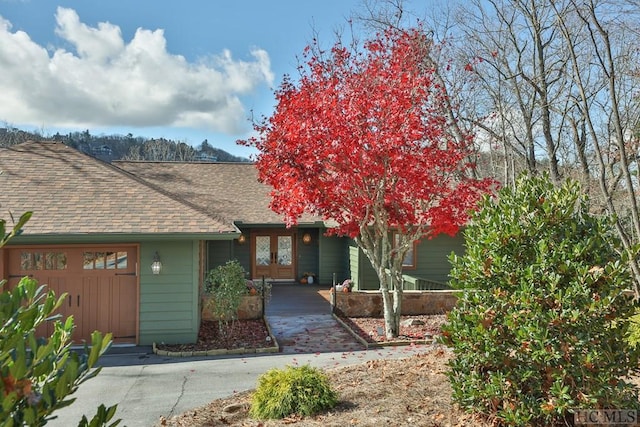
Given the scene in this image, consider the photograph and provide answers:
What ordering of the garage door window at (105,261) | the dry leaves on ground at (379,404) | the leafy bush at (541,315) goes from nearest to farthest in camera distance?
the leafy bush at (541,315) → the dry leaves on ground at (379,404) → the garage door window at (105,261)

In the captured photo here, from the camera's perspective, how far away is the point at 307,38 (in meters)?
12.0

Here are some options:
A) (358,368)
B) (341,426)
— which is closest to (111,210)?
(358,368)

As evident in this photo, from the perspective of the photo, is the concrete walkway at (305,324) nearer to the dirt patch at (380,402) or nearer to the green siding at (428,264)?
the green siding at (428,264)

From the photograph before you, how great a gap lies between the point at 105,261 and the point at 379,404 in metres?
7.50

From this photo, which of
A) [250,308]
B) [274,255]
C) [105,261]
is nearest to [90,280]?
[105,261]

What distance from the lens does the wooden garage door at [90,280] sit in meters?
10.4

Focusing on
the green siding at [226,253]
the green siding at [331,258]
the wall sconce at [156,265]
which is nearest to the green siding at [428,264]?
the green siding at [331,258]

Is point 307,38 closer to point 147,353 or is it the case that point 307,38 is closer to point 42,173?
point 42,173

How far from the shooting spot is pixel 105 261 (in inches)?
416

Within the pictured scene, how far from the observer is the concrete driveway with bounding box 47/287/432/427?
688 cm

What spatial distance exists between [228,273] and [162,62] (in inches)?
332

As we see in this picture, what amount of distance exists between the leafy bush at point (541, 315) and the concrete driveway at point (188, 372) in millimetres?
4244

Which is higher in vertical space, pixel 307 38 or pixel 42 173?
pixel 307 38

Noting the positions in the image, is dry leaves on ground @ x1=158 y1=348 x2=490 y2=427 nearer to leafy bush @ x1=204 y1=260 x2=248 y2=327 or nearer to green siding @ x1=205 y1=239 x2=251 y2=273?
leafy bush @ x1=204 y1=260 x2=248 y2=327
